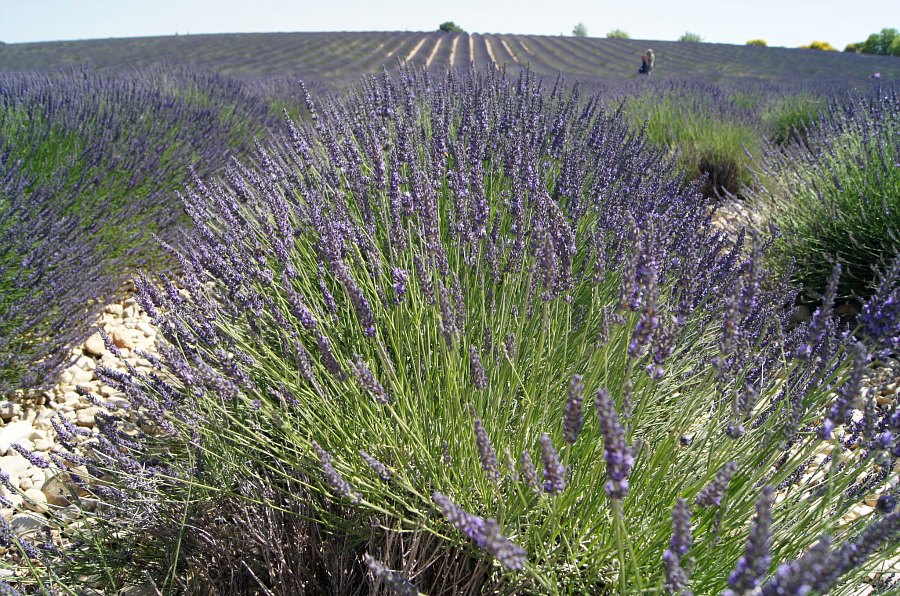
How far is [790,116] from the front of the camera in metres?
7.46

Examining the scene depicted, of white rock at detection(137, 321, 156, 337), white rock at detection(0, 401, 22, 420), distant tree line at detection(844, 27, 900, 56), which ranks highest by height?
distant tree line at detection(844, 27, 900, 56)

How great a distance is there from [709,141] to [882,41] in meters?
36.2

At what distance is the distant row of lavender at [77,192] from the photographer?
2.79 meters

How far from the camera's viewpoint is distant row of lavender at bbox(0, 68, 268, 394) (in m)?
2.79

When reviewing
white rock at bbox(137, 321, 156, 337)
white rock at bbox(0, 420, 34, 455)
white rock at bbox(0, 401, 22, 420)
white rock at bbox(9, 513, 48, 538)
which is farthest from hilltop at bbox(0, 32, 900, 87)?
white rock at bbox(9, 513, 48, 538)

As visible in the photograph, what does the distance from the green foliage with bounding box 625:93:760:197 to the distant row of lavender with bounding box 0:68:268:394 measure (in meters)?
4.61

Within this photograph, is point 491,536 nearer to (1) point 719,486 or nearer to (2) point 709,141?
(1) point 719,486

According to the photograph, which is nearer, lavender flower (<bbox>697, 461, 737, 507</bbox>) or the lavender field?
lavender flower (<bbox>697, 461, 737, 507</bbox>)

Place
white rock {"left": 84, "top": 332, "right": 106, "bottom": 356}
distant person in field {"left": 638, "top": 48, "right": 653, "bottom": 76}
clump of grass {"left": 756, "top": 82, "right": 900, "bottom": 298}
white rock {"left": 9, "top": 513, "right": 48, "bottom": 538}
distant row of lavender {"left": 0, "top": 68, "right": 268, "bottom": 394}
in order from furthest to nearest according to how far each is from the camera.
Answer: distant person in field {"left": 638, "top": 48, "right": 653, "bottom": 76} < clump of grass {"left": 756, "top": 82, "right": 900, "bottom": 298} < white rock {"left": 84, "top": 332, "right": 106, "bottom": 356} < distant row of lavender {"left": 0, "top": 68, "right": 268, "bottom": 394} < white rock {"left": 9, "top": 513, "right": 48, "bottom": 538}

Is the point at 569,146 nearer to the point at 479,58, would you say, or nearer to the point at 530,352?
the point at 530,352

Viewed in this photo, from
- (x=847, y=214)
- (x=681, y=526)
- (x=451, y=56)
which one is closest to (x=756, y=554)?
(x=681, y=526)

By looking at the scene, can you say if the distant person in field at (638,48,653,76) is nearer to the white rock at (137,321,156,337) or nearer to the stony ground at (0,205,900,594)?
the stony ground at (0,205,900,594)

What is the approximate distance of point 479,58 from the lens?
65.1 feet

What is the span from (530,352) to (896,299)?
1.04 metres
